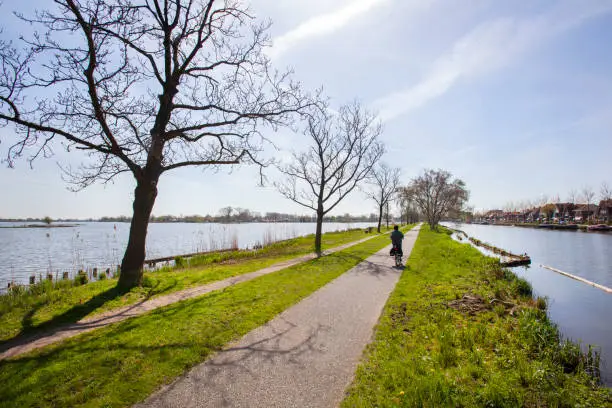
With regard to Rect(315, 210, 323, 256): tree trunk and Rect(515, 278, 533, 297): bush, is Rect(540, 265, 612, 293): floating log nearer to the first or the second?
Rect(515, 278, 533, 297): bush

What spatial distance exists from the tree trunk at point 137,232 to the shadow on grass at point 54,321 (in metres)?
0.58

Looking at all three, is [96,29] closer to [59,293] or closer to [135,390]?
[59,293]

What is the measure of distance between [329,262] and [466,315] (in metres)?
7.88

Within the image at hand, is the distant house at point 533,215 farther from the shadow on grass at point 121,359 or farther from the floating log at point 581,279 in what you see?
the shadow on grass at point 121,359

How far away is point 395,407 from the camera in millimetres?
3355

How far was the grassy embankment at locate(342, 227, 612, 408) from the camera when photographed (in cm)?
359

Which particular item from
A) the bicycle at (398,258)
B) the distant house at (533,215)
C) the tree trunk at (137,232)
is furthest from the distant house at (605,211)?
the tree trunk at (137,232)

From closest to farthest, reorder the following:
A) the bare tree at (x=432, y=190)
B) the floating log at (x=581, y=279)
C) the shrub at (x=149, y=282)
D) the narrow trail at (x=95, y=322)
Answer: the narrow trail at (x=95, y=322)
the shrub at (x=149, y=282)
the floating log at (x=581, y=279)
the bare tree at (x=432, y=190)

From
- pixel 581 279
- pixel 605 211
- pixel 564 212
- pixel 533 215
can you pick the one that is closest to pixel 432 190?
pixel 581 279

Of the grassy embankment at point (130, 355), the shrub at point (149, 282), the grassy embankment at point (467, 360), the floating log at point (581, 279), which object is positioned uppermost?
the shrub at point (149, 282)

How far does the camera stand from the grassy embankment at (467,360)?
Answer: 359 cm

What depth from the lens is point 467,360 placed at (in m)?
4.64

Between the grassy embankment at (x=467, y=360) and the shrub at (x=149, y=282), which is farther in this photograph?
the shrub at (x=149, y=282)

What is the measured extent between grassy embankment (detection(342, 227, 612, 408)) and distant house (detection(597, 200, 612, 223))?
8992 centimetres
